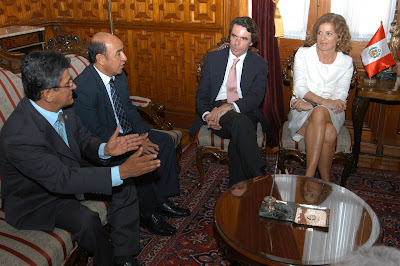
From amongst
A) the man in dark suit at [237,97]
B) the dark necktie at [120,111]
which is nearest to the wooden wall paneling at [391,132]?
the man in dark suit at [237,97]

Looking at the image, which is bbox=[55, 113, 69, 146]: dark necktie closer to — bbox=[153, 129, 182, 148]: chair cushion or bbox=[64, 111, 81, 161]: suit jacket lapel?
bbox=[64, 111, 81, 161]: suit jacket lapel

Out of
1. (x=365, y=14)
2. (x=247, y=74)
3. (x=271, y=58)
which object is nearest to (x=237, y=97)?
(x=247, y=74)

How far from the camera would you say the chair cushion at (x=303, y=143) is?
303cm

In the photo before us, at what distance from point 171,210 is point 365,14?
248 cm

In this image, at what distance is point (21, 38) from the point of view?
15.5 feet

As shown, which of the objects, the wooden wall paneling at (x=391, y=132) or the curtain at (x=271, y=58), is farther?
the curtain at (x=271, y=58)

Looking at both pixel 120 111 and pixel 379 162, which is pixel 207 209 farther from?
pixel 379 162

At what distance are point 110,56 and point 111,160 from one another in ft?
2.41

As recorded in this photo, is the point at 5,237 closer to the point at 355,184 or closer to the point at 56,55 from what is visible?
the point at 56,55

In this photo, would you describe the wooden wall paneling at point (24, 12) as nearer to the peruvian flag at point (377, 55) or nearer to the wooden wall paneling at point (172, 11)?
the wooden wall paneling at point (172, 11)

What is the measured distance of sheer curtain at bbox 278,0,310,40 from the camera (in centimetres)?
378

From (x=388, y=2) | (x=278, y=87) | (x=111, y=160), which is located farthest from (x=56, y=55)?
(x=388, y=2)

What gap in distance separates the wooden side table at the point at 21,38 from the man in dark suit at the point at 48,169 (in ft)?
9.45

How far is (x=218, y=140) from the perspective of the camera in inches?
125
